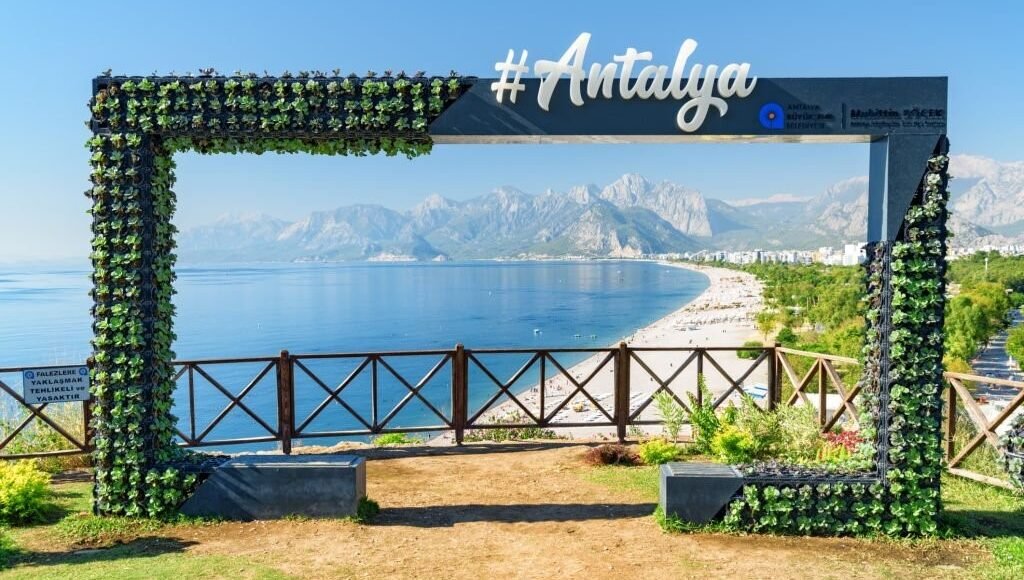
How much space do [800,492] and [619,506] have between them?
1712mm

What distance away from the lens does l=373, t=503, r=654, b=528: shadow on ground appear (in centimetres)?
629

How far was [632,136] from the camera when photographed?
6074mm

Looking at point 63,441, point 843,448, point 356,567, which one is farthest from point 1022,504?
Answer: point 63,441

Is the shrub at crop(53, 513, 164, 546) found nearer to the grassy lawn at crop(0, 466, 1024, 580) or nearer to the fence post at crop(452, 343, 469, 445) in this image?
the grassy lawn at crop(0, 466, 1024, 580)

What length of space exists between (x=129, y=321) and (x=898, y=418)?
6946 mm

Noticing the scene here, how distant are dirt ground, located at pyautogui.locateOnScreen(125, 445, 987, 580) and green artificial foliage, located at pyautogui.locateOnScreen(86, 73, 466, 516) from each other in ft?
3.17

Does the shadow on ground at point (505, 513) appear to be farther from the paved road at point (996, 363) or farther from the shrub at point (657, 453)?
the paved road at point (996, 363)

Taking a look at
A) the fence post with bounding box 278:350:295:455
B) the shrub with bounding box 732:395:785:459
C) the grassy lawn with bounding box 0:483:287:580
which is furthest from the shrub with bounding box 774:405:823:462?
the fence post with bounding box 278:350:295:455

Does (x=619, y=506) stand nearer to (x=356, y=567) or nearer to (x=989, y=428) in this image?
(x=356, y=567)

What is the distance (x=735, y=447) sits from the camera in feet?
24.8

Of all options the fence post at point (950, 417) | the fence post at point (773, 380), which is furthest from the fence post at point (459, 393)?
the fence post at point (950, 417)

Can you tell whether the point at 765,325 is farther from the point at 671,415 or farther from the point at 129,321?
the point at 129,321

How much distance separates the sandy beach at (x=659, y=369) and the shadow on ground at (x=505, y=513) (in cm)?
286

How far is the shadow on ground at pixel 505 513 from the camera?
20.6 feet
